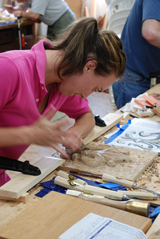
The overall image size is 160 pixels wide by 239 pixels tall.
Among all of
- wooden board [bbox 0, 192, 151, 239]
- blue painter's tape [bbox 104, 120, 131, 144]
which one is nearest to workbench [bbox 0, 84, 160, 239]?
wooden board [bbox 0, 192, 151, 239]

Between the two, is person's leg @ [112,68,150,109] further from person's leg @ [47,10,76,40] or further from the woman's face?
person's leg @ [47,10,76,40]

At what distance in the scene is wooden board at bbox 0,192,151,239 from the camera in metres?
0.89

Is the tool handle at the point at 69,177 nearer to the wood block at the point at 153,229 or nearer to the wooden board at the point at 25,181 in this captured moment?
the wooden board at the point at 25,181

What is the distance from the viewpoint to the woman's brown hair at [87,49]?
120 centimetres

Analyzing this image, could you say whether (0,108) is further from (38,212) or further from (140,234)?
(140,234)

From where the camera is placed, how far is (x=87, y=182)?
1.23 metres

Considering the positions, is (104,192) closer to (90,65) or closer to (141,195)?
(141,195)

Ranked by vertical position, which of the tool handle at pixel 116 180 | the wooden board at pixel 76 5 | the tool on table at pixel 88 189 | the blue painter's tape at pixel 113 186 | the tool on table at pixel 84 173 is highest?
the wooden board at pixel 76 5

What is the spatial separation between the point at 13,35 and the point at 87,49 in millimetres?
3597

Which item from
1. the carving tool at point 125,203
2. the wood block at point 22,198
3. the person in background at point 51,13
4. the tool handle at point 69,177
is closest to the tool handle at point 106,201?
the carving tool at point 125,203

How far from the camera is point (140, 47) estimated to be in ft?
8.21

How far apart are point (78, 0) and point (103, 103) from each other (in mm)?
2741

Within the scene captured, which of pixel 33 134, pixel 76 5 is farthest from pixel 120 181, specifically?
pixel 76 5

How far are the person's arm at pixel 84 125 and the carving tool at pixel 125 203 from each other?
570 mm
